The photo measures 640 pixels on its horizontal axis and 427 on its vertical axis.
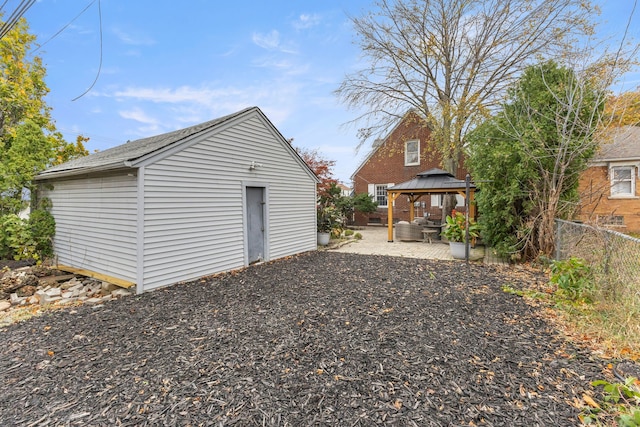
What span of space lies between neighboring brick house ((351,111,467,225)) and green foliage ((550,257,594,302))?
11.4 metres

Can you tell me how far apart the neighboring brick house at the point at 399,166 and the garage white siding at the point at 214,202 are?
9.81 meters

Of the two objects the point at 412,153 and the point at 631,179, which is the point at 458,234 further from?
the point at 631,179

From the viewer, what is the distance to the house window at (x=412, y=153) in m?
16.7

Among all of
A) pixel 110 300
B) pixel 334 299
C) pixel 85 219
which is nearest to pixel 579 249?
pixel 334 299

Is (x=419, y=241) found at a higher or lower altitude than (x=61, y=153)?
lower

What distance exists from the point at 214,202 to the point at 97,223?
256cm

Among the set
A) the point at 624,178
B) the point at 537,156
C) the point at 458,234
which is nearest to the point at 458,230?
the point at 458,234

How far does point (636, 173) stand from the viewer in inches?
461

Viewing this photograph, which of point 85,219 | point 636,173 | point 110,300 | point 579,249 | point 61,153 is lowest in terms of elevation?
point 110,300

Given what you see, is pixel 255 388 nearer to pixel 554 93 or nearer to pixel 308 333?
pixel 308 333

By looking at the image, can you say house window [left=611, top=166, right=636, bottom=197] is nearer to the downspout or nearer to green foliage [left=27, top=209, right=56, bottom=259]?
the downspout

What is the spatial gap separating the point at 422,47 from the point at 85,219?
14807mm

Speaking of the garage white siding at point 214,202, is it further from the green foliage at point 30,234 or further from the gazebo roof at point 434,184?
the gazebo roof at point 434,184

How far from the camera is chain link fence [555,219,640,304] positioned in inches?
132
